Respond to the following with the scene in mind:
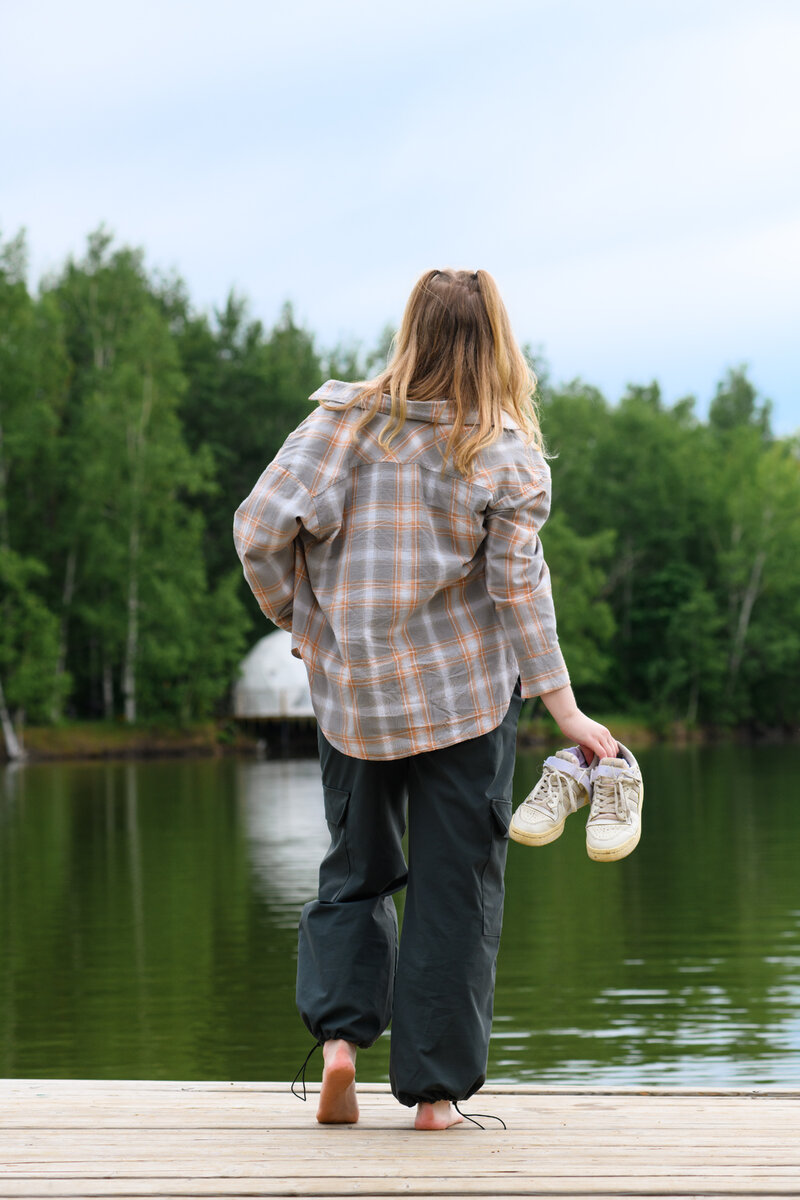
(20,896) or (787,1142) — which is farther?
(20,896)

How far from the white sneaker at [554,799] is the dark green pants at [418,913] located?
0.10 meters

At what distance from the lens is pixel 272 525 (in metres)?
2.86

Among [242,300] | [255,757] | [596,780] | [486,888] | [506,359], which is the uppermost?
[242,300]

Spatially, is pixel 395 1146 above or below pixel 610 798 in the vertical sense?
below

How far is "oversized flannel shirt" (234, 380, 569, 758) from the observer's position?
2.85 m

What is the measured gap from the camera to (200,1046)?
7070 millimetres

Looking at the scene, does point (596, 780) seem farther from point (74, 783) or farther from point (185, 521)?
point (185, 521)

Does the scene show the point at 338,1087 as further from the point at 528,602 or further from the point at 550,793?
the point at 528,602

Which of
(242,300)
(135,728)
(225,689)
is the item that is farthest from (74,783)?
(242,300)

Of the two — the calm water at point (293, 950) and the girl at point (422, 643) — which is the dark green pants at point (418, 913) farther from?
the calm water at point (293, 950)

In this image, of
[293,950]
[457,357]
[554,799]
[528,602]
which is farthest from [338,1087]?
[293,950]

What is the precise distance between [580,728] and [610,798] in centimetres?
15

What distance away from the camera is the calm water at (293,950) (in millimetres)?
6828

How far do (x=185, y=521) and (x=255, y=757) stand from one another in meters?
8.50
